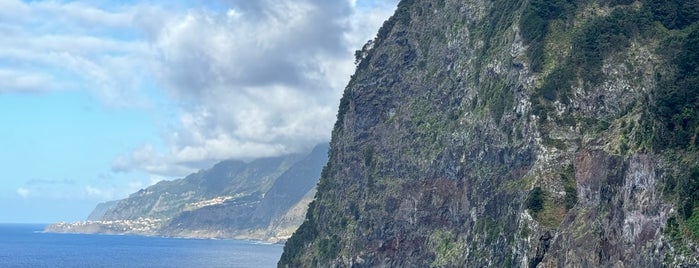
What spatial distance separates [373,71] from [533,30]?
184 feet

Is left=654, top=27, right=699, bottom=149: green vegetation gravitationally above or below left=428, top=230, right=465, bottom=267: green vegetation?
above

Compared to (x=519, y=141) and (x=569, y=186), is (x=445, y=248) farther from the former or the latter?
(x=569, y=186)

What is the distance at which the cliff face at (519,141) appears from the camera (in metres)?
96.9

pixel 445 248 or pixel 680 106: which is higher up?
pixel 680 106

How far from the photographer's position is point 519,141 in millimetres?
132625

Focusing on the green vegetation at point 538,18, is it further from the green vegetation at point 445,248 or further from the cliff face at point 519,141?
the green vegetation at point 445,248

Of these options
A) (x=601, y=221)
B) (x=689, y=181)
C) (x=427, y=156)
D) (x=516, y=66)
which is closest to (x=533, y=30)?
(x=516, y=66)

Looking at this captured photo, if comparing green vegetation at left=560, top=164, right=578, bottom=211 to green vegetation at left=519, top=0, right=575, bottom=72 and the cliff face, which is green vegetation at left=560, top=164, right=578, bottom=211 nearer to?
the cliff face

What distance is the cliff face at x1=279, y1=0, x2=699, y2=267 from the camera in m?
96.9

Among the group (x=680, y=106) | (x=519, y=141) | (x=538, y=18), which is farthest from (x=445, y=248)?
(x=680, y=106)

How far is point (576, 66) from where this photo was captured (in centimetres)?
12938

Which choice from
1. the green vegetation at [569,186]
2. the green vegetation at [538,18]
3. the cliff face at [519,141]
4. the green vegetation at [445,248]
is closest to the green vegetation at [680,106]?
the cliff face at [519,141]

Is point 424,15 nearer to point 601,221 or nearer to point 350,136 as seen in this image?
point 350,136

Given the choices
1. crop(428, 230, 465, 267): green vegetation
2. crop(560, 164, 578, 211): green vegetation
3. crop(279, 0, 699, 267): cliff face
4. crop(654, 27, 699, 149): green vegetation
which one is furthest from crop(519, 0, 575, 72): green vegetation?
crop(654, 27, 699, 149): green vegetation
